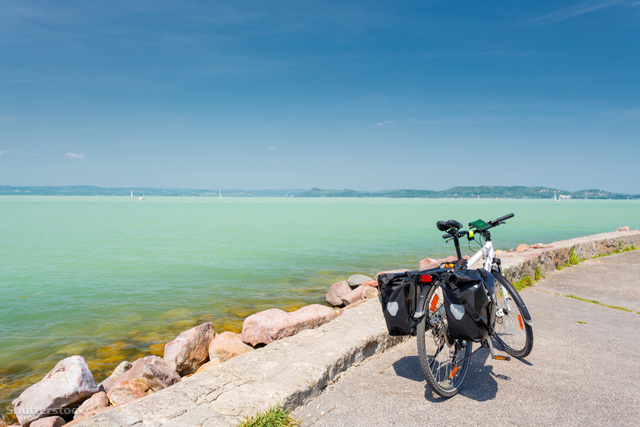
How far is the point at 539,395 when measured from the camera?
11.7 feet

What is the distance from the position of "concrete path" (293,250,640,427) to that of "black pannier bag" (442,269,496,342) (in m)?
0.70

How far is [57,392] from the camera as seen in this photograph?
509 centimetres

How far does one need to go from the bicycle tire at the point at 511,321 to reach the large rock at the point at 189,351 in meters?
4.65

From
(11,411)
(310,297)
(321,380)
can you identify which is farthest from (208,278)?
(321,380)

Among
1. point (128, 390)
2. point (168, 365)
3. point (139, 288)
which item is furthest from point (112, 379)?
point (139, 288)

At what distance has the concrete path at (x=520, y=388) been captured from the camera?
320 centimetres

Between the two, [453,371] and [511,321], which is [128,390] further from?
[511,321]

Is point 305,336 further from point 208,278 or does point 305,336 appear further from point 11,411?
point 208,278

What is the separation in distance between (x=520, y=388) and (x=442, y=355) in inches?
32.5

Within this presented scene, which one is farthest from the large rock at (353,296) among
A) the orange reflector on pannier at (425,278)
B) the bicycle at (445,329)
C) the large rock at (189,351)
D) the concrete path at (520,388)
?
the orange reflector on pannier at (425,278)

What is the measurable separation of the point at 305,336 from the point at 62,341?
6611mm

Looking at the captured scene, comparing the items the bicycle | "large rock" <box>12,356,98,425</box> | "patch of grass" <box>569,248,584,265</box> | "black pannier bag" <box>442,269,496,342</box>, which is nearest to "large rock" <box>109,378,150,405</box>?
"large rock" <box>12,356,98,425</box>

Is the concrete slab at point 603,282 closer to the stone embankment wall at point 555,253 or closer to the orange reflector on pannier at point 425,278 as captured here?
the stone embankment wall at point 555,253

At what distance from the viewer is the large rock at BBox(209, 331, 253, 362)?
643 centimetres
